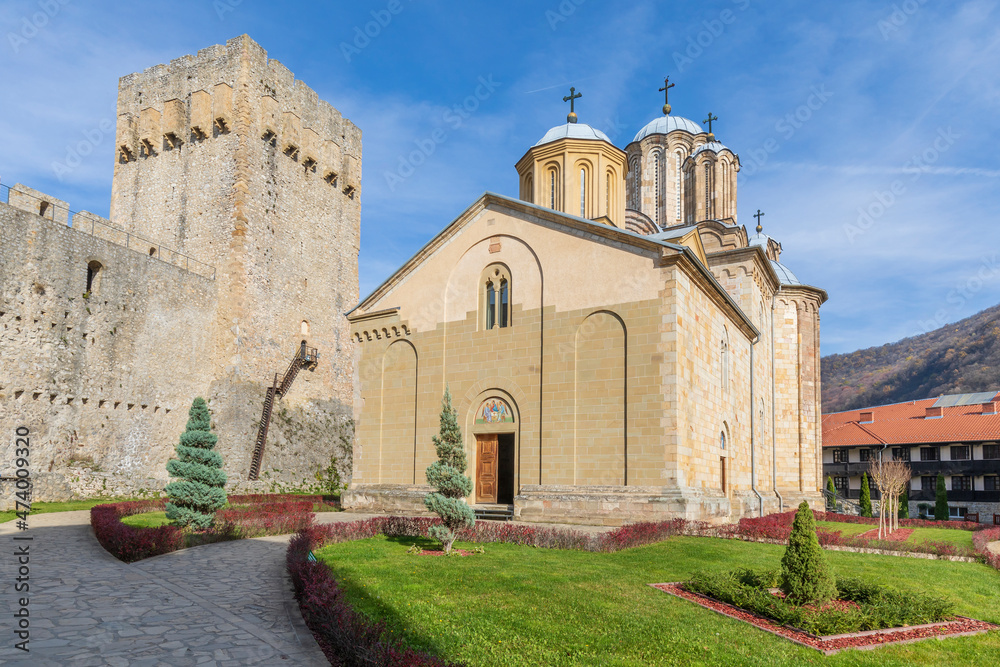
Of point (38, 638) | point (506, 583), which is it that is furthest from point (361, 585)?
point (38, 638)

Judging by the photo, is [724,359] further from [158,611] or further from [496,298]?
[158,611]

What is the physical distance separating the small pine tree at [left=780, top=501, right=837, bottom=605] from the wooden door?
34.5 ft

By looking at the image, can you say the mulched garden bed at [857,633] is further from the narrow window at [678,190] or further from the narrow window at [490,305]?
the narrow window at [678,190]

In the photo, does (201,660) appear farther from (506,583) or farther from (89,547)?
(89,547)

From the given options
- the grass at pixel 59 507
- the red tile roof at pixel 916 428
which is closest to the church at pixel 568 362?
the grass at pixel 59 507

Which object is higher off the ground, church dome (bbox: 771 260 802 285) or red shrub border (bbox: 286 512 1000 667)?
church dome (bbox: 771 260 802 285)

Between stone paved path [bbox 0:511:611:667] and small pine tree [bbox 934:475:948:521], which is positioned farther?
small pine tree [bbox 934:475:948:521]

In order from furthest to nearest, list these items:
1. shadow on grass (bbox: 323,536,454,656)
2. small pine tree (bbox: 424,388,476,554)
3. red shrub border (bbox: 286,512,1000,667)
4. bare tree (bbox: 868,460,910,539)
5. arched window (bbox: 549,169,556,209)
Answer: arched window (bbox: 549,169,556,209), bare tree (bbox: 868,460,910,539), small pine tree (bbox: 424,388,476,554), shadow on grass (bbox: 323,536,454,656), red shrub border (bbox: 286,512,1000,667)

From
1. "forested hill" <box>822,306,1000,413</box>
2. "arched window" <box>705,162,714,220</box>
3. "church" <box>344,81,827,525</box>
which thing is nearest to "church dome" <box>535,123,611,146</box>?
"church" <box>344,81,827,525</box>

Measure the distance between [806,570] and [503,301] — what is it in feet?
38.5

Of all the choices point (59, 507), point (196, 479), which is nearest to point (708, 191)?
point (196, 479)

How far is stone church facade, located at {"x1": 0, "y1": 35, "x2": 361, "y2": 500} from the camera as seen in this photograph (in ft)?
67.5

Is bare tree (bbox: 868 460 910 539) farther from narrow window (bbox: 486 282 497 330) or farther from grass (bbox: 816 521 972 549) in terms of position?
narrow window (bbox: 486 282 497 330)

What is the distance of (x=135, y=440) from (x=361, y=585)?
18.5 m
